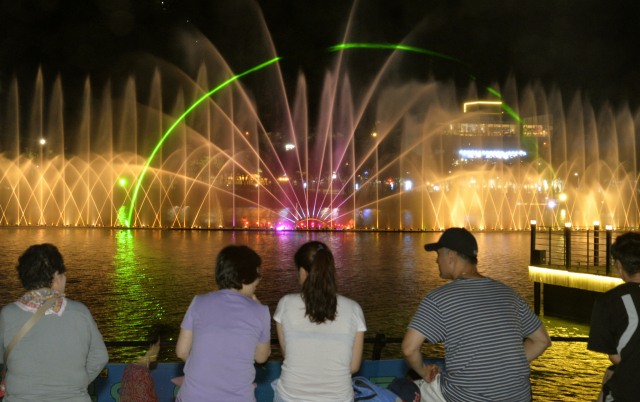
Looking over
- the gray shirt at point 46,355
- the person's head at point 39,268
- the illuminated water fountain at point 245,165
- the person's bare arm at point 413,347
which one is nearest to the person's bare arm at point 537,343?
the person's bare arm at point 413,347

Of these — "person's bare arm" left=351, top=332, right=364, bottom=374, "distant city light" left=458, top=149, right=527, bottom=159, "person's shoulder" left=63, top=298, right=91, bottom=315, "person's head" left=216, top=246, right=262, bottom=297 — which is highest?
"distant city light" left=458, top=149, right=527, bottom=159

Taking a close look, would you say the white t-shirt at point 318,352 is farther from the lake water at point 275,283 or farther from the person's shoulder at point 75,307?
the lake water at point 275,283

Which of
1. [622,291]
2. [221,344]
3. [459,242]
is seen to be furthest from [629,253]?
[221,344]

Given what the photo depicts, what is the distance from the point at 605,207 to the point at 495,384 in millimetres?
60634

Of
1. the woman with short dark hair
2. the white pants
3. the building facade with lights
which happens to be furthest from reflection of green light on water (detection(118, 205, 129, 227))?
the building facade with lights

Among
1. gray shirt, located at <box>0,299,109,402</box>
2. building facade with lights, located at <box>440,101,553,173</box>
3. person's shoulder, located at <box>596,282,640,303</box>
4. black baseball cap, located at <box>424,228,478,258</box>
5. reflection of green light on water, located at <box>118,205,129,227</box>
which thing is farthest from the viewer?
building facade with lights, located at <box>440,101,553,173</box>

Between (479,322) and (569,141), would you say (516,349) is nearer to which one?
(479,322)

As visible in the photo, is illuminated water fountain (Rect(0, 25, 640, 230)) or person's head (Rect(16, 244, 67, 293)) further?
illuminated water fountain (Rect(0, 25, 640, 230))

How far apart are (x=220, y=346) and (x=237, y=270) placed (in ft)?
1.46

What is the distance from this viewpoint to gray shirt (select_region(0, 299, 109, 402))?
9.68 feet

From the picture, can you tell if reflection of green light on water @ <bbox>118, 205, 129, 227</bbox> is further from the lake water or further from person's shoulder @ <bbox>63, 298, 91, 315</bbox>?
person's shoulder @ <bbox>63, 298, 91, 315</bbox>

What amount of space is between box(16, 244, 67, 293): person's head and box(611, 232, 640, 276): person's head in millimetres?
3219

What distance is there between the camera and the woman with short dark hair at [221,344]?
3.16 metres

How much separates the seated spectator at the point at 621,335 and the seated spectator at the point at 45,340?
282 centimetres
